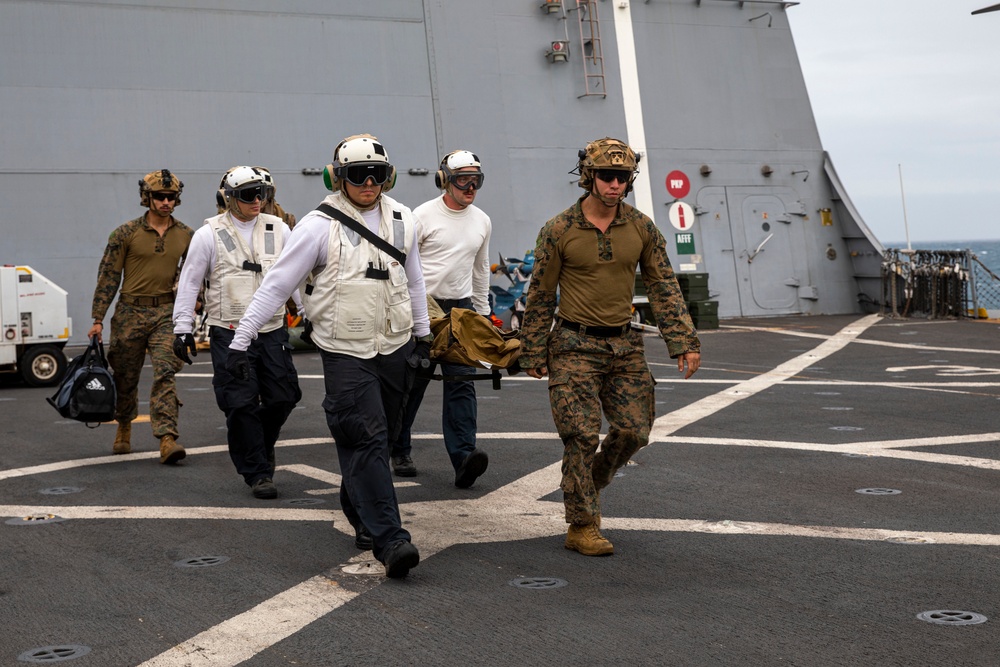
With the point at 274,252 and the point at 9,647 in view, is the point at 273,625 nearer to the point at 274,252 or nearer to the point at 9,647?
the point at 9,647

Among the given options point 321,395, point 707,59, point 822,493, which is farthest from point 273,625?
point 707,59

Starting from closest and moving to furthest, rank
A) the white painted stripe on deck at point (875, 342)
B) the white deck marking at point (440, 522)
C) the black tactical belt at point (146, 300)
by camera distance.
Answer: the white deck marking at point (440, 522) → the black tactical belt at point (146, 300) → the white painted stripe on deck at point (875, 342)

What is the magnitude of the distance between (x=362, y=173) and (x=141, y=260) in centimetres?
410

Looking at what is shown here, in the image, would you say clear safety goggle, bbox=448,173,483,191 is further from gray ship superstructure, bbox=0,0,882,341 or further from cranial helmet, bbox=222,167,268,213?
gray ship superstructure, bbox=0,0,882,341

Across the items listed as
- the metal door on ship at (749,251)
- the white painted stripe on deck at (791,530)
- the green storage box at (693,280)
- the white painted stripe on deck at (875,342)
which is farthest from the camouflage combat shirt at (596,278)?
the metal door on ship at (749,251)

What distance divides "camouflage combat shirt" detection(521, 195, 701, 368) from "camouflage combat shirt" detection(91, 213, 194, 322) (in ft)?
13.9

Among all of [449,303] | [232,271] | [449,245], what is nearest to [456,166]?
[449,245]

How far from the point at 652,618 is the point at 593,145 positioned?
8.52ft

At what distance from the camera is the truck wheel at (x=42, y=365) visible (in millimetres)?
15531

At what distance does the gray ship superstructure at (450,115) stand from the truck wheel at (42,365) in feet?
18.2

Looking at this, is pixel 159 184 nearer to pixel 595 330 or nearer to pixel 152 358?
pixel 152 358

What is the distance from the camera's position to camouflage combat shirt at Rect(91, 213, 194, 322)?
9.35 meters

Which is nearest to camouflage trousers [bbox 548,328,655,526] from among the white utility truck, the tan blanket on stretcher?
the tan blanket on stretcher

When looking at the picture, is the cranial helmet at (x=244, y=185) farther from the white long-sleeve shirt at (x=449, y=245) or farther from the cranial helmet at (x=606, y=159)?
the cranial helmet at (x=606, y=159)
